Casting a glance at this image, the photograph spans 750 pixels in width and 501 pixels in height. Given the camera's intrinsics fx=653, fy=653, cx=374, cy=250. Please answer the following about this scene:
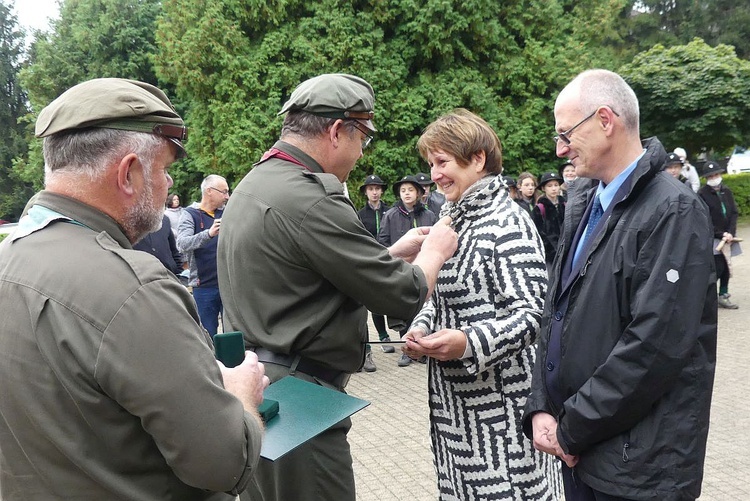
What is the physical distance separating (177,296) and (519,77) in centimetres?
1746

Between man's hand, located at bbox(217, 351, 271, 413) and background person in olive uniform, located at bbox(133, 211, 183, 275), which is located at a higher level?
man's hand, located at bbox(217, 351, 271, 413)

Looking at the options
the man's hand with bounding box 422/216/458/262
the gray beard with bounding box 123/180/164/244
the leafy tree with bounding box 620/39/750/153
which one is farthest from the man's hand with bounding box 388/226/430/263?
the leafy tree with bounding box 620/39/750/153

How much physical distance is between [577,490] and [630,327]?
A: 2.36ft

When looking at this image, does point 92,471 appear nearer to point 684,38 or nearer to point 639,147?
point 639,147

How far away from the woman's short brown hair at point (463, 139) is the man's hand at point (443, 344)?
2.41 ft

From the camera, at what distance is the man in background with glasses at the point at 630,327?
1.97 metres

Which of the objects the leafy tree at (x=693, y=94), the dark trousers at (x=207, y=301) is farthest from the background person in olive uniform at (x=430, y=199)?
the leafy tree at (x=693, y=94)

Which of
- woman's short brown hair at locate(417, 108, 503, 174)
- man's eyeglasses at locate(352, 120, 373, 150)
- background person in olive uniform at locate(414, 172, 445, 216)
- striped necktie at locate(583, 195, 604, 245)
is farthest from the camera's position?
background person in olive uniform at locate(414, 172, 445, 216)

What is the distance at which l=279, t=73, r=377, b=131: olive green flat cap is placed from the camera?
2.45 m

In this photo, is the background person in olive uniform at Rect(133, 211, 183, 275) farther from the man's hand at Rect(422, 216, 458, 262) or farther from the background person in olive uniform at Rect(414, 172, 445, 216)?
the man's hand at Rect(422, 216, 458, 262)

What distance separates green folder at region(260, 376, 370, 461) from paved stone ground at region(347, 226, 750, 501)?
8.09ft

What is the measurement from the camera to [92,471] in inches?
56.1

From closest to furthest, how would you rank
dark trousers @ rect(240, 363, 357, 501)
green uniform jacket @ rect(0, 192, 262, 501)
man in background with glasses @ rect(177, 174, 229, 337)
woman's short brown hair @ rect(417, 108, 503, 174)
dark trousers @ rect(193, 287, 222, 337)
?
green uniform jacket @ rect(0, 192, 262, 501)
dark trousers @ rect(240, 363, 357, 501)
woman's short brown hair @ rect(417, 108, 503, 174)
man in background with glasses @ rect(177, 174, 229, 337)
dark trousers @ rect(193, 287, 222, 337)


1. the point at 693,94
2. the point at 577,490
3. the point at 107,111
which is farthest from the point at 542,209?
the point at 693,94
